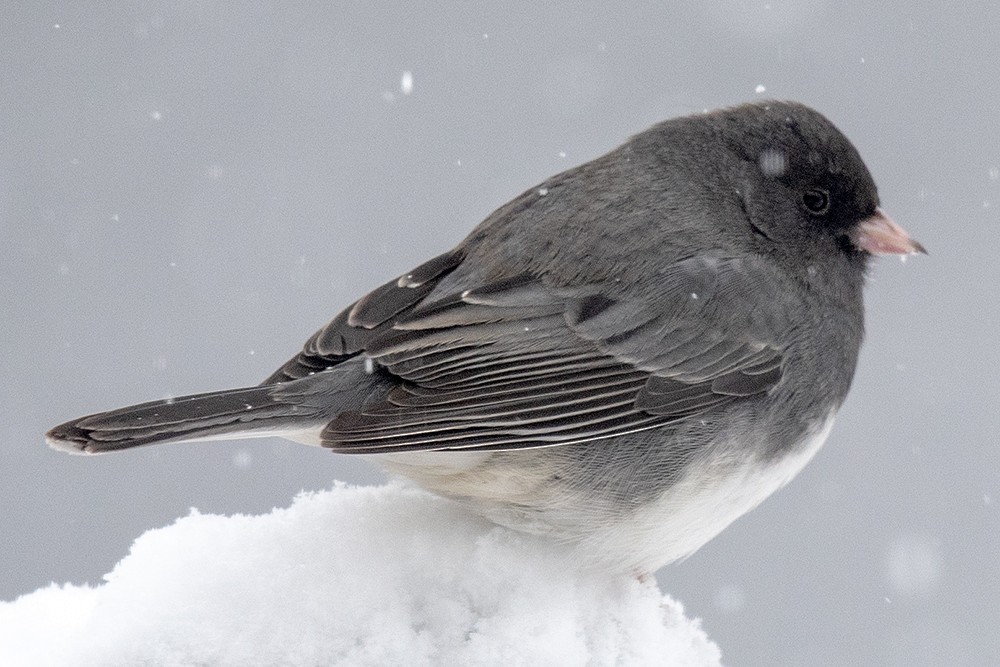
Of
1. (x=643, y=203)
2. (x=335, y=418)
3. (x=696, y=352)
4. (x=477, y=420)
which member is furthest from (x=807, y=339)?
(x=335, y=418)

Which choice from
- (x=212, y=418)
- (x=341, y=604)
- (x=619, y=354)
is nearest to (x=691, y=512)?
(x=619, y=354)

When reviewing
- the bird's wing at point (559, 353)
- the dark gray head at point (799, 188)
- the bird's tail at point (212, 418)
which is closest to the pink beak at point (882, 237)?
the dark gray head at point (799, 188)

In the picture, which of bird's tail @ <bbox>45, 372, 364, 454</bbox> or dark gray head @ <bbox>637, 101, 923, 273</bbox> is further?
dark gray head @ <bbox>637, 101, 923, 273</bbox>

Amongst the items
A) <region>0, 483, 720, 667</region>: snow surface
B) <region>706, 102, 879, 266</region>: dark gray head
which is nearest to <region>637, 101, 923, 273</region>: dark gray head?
<region>706, 102, 879, 266</region>: dark gray head

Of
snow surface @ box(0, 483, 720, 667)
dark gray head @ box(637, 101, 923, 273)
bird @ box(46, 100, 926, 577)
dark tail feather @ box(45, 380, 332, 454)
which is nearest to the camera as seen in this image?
snow surface @ box(0, 483, 720, 667)

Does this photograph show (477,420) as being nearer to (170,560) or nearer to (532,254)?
(532,254)

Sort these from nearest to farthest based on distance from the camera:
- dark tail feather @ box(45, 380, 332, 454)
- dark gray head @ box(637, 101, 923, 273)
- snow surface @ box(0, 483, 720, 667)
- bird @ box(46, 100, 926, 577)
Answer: snow surface @ box(0, 483, 720, 667) → dark tail feather @ box(45, 380, 332, 454) → bird @ box(46, 100, 926, 577) → dark gray head @ box(637, 101, 923, 273)

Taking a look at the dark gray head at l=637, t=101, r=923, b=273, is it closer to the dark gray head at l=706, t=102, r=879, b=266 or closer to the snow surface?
the dark gray head at l=706, t=102, r=879, b=266
